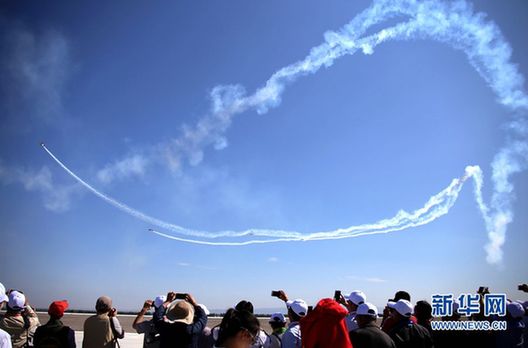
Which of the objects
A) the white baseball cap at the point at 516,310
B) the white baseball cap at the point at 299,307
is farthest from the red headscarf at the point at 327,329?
the white baseball cap at the point at 516,310

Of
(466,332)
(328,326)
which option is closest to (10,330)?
(328,326)

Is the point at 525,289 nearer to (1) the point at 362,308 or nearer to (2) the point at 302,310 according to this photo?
(1) the point at 362,308

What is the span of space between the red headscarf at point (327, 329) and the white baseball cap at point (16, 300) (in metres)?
5.99

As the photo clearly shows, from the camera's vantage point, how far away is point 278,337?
6707mm

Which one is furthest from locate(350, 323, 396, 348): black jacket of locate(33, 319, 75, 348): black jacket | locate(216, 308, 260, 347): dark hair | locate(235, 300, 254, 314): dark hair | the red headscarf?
locate(33, 319, 75, 348): black jacket

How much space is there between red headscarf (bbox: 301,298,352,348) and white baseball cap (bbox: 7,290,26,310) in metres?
5.99

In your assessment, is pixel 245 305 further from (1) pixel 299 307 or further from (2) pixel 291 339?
(2) pixel 291 339

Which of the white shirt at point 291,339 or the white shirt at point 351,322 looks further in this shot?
the white shirt at point 351,322

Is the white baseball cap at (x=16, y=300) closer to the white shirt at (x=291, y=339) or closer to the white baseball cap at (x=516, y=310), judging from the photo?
the white shirt at (x=291, y=339)

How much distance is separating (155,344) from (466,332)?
279 inches

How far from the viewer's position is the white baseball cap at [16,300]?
7.25m

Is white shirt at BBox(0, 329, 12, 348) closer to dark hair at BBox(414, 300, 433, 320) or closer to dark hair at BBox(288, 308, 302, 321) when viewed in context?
dark hair at BBox(288, 308, 302, 321)

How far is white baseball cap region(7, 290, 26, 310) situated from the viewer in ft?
23.8

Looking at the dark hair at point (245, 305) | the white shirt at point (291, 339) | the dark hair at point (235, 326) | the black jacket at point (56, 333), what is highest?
the dark hair at point (235, 326)
